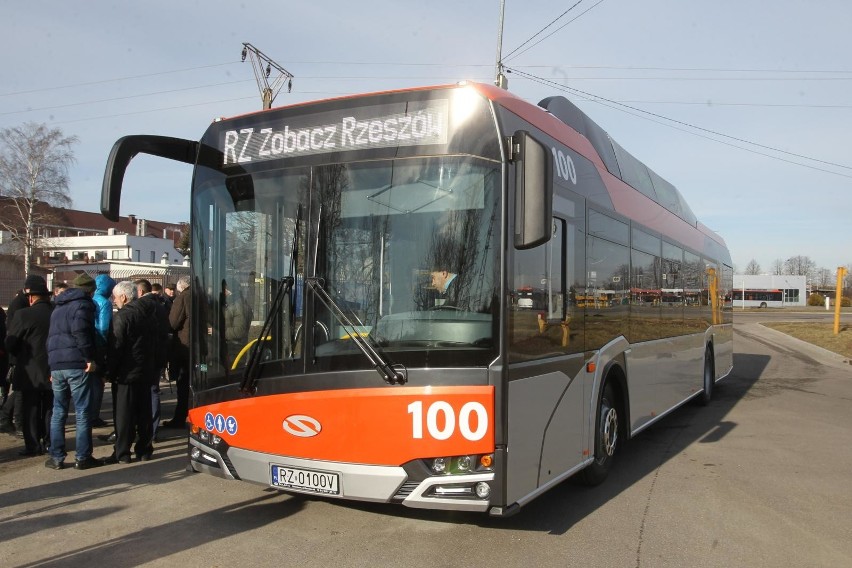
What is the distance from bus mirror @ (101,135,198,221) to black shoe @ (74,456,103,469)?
322 cm

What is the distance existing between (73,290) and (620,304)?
5298mm

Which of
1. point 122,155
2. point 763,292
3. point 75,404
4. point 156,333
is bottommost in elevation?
point 75,404

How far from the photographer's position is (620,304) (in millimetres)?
6766

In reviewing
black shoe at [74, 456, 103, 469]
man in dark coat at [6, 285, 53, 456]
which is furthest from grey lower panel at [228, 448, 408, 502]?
man in dark coat at [6, 285, 53, 456]

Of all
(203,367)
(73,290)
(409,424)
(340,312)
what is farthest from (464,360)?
(73,290)

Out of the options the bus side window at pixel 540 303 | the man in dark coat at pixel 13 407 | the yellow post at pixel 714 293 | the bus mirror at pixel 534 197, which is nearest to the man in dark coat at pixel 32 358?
the man in dark coat at pixel 13 407

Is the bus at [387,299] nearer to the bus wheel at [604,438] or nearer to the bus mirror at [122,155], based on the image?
the bus mirror at [122,155]

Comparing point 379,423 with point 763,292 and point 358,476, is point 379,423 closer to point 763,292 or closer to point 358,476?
point 358,476

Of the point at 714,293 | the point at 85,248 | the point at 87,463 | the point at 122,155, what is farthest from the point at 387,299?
the point at 85,248

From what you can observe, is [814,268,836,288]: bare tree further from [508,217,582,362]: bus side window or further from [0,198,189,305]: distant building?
[508,217,582,362]: bus side window

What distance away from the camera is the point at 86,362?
6.71m

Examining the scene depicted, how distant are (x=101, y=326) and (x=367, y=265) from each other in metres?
4.54

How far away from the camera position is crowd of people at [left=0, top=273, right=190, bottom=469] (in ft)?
22.0

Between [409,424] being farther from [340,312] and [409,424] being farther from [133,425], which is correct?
[133,425]
